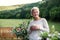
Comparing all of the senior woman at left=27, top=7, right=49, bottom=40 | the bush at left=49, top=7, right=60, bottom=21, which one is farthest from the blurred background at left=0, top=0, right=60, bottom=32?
the senior woman at left=27, top=7, right=49, bottom=40

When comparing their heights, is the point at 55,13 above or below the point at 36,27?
above

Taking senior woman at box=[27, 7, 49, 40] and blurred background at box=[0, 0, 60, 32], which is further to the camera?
blurred background at box=[0, 0, 60, 32]

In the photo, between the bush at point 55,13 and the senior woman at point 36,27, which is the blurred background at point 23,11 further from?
the senior woman at point 36,27

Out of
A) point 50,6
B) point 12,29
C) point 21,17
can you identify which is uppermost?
point 50,6

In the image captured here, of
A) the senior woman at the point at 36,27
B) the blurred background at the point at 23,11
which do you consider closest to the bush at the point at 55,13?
the blurred background at the point at 23,11

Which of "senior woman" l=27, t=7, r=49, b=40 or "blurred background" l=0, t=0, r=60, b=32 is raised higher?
"blurred background" l=0, t=0, r=60, b=32

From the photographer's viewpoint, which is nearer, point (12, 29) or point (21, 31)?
point (21, 31)

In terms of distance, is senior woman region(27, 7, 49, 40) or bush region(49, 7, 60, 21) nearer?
senior woman region(27, 7, 49, 40)

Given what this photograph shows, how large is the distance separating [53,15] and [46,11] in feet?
0.44

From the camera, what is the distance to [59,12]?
2443 millimetres

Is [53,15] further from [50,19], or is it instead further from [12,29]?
[12,29]

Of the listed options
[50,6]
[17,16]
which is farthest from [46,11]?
[17,16]

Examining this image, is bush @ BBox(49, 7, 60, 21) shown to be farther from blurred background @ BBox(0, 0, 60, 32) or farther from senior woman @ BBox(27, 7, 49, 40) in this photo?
senior woman @ BBox(27, 7, 49, 40)

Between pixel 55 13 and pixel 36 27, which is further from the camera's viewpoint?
pixel 55 13
